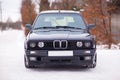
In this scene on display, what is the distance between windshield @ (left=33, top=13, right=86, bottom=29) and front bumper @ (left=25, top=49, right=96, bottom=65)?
142 centimetres

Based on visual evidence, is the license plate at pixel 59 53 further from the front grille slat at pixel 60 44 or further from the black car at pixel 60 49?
the front grille slat at pixel 60 44

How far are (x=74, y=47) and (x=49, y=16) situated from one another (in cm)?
200

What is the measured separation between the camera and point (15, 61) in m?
10.5

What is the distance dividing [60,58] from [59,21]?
5.98 ft

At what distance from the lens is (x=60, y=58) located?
8.37 metres

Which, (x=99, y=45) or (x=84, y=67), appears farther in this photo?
(x=99, y=45)

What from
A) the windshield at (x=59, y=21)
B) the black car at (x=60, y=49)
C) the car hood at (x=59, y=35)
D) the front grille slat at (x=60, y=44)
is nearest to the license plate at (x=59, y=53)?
the black car at (x=60, y=49)

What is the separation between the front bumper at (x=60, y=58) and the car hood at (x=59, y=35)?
0.35m

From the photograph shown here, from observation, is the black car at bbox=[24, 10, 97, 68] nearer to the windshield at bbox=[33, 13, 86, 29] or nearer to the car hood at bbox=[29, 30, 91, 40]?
the car hood at bbox=[29, 30, 91, 40]

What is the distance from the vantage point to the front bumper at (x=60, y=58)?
839 cm

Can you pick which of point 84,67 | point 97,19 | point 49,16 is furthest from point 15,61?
point 97,19

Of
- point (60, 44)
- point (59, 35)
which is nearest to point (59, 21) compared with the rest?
point (59, 35)

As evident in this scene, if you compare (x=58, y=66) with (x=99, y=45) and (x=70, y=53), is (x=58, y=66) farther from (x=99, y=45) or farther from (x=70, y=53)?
(x=99, y=45)

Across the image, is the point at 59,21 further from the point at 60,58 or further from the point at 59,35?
the point at 60,58
